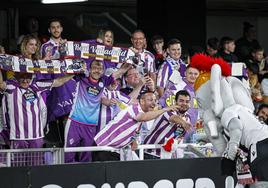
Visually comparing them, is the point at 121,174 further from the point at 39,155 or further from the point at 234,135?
the point at 234,135

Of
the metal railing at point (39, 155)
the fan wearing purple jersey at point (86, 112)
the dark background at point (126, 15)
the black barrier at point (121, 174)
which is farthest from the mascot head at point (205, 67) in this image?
the dark background at point (126, 15)

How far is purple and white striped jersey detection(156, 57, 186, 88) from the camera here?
14414 mm

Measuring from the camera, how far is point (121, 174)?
458 inches

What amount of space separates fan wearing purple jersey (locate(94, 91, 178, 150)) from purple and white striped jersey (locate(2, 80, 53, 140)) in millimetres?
782

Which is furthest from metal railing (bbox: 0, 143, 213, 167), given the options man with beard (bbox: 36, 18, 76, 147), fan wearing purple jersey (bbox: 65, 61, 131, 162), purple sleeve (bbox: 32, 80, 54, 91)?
purple sleeve (bbox: 32, 80, 54, 91)

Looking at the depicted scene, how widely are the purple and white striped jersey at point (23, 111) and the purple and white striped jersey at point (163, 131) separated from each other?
148cm

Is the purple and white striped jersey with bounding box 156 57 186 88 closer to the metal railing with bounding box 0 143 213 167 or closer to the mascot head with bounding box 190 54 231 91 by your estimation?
the metal railing with bounding box 0 143 213 167

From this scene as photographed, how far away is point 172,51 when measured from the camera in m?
14.6

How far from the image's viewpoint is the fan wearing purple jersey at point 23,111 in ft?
41.1

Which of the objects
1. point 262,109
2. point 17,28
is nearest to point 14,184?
point 262,109

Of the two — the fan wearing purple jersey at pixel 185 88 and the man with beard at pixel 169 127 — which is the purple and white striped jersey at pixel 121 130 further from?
the fan wearing purple jersey at pixel 185 88

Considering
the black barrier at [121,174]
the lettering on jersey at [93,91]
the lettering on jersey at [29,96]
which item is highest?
the lettering on jersey at [93,91]

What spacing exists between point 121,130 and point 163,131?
771 mm

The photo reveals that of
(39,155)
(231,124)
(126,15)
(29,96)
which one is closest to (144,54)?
(29,96)
